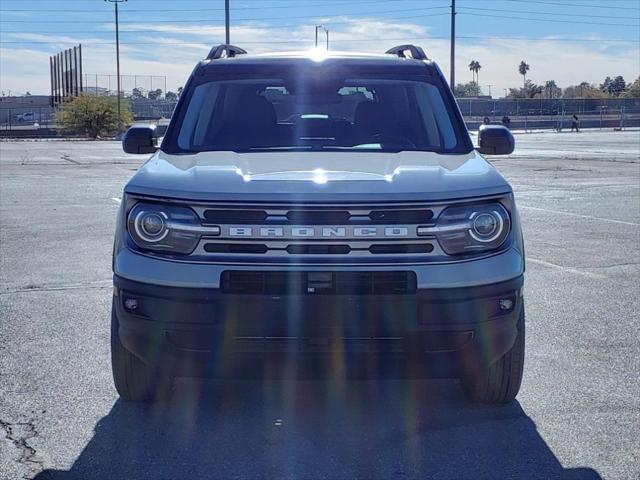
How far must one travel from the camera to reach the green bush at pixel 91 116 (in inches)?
2955

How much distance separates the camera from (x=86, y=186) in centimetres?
2050

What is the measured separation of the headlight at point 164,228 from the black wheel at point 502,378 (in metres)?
1.56

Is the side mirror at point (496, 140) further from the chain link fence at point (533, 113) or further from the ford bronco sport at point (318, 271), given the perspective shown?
the chain link fence at point (533, 113)

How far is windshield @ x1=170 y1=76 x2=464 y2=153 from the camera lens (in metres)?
5.93

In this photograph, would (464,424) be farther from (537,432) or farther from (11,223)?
(11,223)

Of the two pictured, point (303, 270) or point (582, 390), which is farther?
point (582, 390)

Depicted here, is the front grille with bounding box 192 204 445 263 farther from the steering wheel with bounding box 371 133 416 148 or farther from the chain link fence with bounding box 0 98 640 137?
the chain link fence with bounding box 0 98 640 137

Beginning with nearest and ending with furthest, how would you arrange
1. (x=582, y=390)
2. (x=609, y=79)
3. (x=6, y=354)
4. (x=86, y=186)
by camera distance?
(x=582, y=390), (x=6, y=354), (x=86, y=186), (x=609, y=79)

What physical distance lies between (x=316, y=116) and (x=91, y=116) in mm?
71546

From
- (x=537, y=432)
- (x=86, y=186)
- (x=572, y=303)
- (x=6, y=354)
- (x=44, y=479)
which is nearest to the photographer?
(x=44, y=479)

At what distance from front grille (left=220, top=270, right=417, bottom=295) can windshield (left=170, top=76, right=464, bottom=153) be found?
144 cm

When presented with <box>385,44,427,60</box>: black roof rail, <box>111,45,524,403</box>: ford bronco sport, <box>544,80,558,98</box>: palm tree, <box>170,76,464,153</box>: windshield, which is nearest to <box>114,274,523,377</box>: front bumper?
<box>111,45,524,403</box>: ford bronco sport

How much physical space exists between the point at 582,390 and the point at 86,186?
1630 cm

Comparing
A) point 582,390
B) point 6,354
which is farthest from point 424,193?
point 6,354
